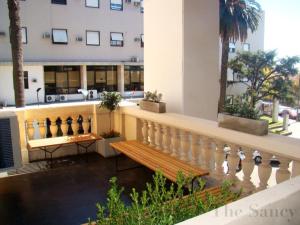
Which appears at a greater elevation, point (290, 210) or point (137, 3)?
point (137, 3)

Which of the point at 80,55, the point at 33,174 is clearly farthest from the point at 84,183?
the point at 80,55

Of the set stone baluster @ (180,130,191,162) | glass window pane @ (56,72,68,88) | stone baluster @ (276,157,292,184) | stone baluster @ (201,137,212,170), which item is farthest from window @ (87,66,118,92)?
stone baluster @ (276,157,292,184)

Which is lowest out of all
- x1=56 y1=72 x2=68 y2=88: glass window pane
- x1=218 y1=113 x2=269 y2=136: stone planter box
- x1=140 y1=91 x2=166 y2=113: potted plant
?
x1=218 y1=113 x2=269 y2=136: stone planter box

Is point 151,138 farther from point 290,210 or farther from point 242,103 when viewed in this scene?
point 290,210

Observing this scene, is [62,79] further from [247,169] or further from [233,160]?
[247,169]

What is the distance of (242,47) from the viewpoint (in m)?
25.8

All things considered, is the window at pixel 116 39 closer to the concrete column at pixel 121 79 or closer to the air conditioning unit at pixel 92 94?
the concrete column at pixel 121 79

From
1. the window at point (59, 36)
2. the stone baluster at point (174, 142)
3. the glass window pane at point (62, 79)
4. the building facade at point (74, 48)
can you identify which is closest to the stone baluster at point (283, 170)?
the stone baluster at point (174, 142)

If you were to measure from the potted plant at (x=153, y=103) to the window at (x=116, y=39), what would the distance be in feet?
67.6

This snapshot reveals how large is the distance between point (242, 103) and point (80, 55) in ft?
72.9

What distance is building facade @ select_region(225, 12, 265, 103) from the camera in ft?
77.6

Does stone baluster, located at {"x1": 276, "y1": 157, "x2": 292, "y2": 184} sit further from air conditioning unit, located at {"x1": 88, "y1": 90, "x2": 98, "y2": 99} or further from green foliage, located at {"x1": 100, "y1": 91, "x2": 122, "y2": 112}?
air conditioning unit, located at {"x1": 88, "y1": 90, "x2": 98, "y2": 99}

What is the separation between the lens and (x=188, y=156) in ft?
15.0

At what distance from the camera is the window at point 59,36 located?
2311cm
